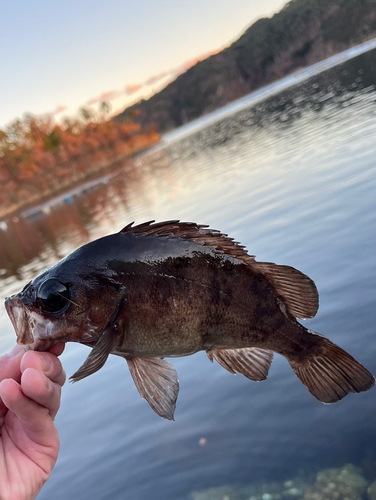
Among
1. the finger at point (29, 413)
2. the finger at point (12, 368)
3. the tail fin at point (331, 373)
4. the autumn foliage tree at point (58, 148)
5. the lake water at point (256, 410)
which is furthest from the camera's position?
the autumn foliage tree at point (58, 148)

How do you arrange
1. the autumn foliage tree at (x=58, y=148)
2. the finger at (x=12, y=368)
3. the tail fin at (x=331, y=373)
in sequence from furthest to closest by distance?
the autumn foliage tree at (x=58, y=148) < the finger at (x=12, y=368) < the tail fin at (x=331, y=373)

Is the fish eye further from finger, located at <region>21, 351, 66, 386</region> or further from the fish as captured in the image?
finger, located at <region>21, 351, 66, 386</region>

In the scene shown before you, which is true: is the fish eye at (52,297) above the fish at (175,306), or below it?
above

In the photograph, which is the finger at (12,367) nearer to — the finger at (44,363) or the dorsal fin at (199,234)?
the finger at (44,363)

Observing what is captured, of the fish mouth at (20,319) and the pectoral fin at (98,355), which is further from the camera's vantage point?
the fish mouth at (20,319)

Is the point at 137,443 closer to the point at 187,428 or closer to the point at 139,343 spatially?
the point at 187,428

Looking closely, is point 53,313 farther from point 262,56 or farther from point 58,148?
point 262,56

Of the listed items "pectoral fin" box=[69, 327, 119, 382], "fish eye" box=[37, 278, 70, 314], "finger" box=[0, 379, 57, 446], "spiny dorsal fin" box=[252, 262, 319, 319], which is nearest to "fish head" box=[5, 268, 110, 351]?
"fish eye" box=[37, 278, 70, 314]

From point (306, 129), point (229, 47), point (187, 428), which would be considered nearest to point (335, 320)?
point (187, 428)

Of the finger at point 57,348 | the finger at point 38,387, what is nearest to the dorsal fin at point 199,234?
the finger at point 57,348
